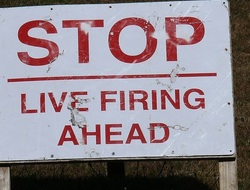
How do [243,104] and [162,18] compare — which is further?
[243,104]

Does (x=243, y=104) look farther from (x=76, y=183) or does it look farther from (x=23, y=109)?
(x=23, y=109)

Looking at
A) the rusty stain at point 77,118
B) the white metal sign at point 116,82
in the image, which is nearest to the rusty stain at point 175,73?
the white metal sign at point 116,82

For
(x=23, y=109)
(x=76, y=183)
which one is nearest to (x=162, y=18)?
(x=23, y=109)

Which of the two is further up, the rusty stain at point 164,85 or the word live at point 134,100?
the rusty stain at point 164,85

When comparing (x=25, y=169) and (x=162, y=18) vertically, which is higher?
(x=162, y=18)

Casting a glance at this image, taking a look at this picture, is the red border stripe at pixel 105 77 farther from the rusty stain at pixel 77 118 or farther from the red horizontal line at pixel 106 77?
the rusty stain at pixel 77 118

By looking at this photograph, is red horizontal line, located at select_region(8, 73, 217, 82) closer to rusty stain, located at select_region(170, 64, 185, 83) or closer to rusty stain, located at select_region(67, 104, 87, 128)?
rusty stain, located at select_region(170, 64, 185, 83)

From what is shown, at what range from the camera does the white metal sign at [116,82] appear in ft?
16.5

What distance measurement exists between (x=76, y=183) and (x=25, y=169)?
0.58 meters

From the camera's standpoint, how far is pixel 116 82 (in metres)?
5.09

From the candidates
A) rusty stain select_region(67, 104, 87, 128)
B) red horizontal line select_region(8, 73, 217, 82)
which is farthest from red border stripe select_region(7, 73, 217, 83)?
rusty stain select_region(67, 104, 87, 128)

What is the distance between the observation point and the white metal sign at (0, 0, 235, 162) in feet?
16.5

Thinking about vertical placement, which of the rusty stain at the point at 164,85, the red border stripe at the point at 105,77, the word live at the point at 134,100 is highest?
the red border stripe at the point at 105,77

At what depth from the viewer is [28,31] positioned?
518 cm
